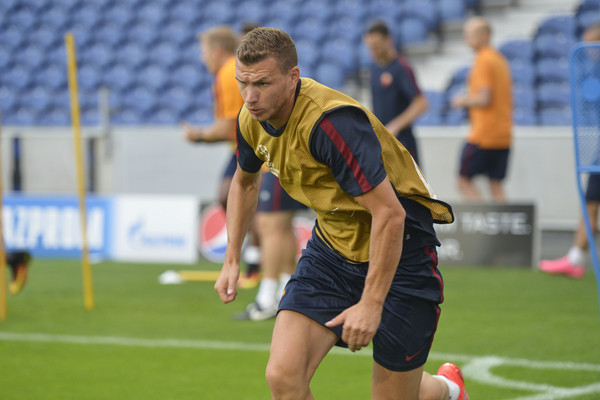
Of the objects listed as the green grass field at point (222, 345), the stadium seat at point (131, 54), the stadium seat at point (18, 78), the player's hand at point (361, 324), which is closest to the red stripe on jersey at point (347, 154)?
the player's hand at point (361, 324)

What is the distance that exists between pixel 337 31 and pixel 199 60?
114 inches

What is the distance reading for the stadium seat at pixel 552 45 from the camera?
1243 cm

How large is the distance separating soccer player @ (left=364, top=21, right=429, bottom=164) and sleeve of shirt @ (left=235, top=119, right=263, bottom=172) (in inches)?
180

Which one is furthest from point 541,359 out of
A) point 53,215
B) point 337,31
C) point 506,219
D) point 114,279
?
point 337,31

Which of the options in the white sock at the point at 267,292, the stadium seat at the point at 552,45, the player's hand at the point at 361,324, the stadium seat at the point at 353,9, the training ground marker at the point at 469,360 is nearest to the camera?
the player's hand at the point at 361,324

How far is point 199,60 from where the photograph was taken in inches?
640

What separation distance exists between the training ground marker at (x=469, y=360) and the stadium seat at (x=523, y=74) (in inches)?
324

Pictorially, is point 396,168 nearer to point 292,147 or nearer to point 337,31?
point 292,147

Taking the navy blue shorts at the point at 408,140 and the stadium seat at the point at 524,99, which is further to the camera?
the stadium seat at the point at 524,99

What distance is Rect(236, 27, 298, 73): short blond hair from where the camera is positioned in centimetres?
280

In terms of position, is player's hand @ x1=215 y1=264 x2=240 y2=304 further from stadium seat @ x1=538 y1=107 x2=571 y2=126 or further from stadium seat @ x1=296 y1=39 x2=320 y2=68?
stadium seat @ x1=296 y1=39 x2=320 y2=68

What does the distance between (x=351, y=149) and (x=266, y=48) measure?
46 centimetres

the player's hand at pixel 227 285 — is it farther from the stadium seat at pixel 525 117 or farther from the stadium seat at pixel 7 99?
the stadium seat at pixel 7 99

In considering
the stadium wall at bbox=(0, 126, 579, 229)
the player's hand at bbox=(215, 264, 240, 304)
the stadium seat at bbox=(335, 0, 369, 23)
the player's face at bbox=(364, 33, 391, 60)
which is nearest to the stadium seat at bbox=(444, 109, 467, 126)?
the stadium wall at bbox=(0, 126, 579, 229)
